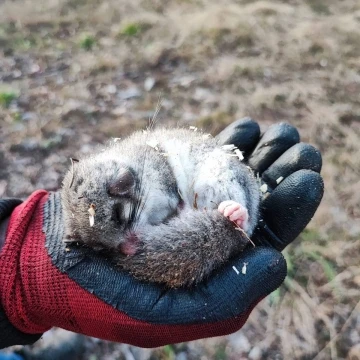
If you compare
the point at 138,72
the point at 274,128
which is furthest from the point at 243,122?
the point at 138,72

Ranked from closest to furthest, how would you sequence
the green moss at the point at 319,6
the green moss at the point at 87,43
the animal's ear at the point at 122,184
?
the animal's ear at the point at 122,184 < the green moss at the point at 87,43 < the green moss at the point at 319,6

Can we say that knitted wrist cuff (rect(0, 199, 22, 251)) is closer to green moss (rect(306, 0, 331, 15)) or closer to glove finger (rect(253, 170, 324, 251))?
glove finger (rect(253, 170, 324, 251))

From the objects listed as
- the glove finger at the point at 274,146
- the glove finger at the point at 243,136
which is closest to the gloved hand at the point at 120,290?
the glove finger at the point at 274,146

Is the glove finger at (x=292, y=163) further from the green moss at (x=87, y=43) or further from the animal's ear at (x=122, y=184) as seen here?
the green moss at (x=87, y=43)

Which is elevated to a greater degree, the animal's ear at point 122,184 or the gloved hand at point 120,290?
the animal's ear at point 122,184

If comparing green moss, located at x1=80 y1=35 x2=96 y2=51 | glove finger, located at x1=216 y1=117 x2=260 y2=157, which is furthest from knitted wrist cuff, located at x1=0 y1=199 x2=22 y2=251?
green moss, located at x1=80 y1=35 x2=96 y2=51

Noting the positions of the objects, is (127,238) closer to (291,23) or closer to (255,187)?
(255,187)

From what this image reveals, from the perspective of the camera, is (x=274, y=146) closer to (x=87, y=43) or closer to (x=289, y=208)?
(x=289, y=208)
